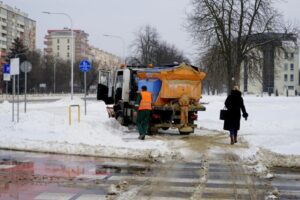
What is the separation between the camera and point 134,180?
9.36m

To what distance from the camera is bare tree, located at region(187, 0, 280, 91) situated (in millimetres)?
45281

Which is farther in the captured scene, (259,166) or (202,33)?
(202,33)

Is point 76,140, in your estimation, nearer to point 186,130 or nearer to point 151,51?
point 186,130

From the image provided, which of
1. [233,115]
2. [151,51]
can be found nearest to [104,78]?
[233,115]

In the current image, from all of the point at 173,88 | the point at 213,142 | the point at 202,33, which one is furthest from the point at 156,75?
the point at 202,33

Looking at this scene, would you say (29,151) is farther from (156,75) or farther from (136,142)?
(156,75)

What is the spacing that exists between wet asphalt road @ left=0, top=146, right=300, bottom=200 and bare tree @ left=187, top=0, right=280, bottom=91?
3406 centimetres

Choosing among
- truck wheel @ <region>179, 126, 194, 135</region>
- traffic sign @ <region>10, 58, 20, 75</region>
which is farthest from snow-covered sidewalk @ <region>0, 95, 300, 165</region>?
traffic sign @ <region>10, 58, 20, 75</region>

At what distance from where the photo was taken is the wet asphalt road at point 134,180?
8.02m

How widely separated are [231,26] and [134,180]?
38719mm

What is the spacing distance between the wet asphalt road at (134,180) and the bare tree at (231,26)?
112 feet

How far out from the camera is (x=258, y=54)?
47.7m

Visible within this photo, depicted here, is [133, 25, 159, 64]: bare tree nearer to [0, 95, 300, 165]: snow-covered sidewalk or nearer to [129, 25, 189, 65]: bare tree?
[129, 25, 189, 65]: bare tree

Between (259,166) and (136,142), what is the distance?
4927mm
